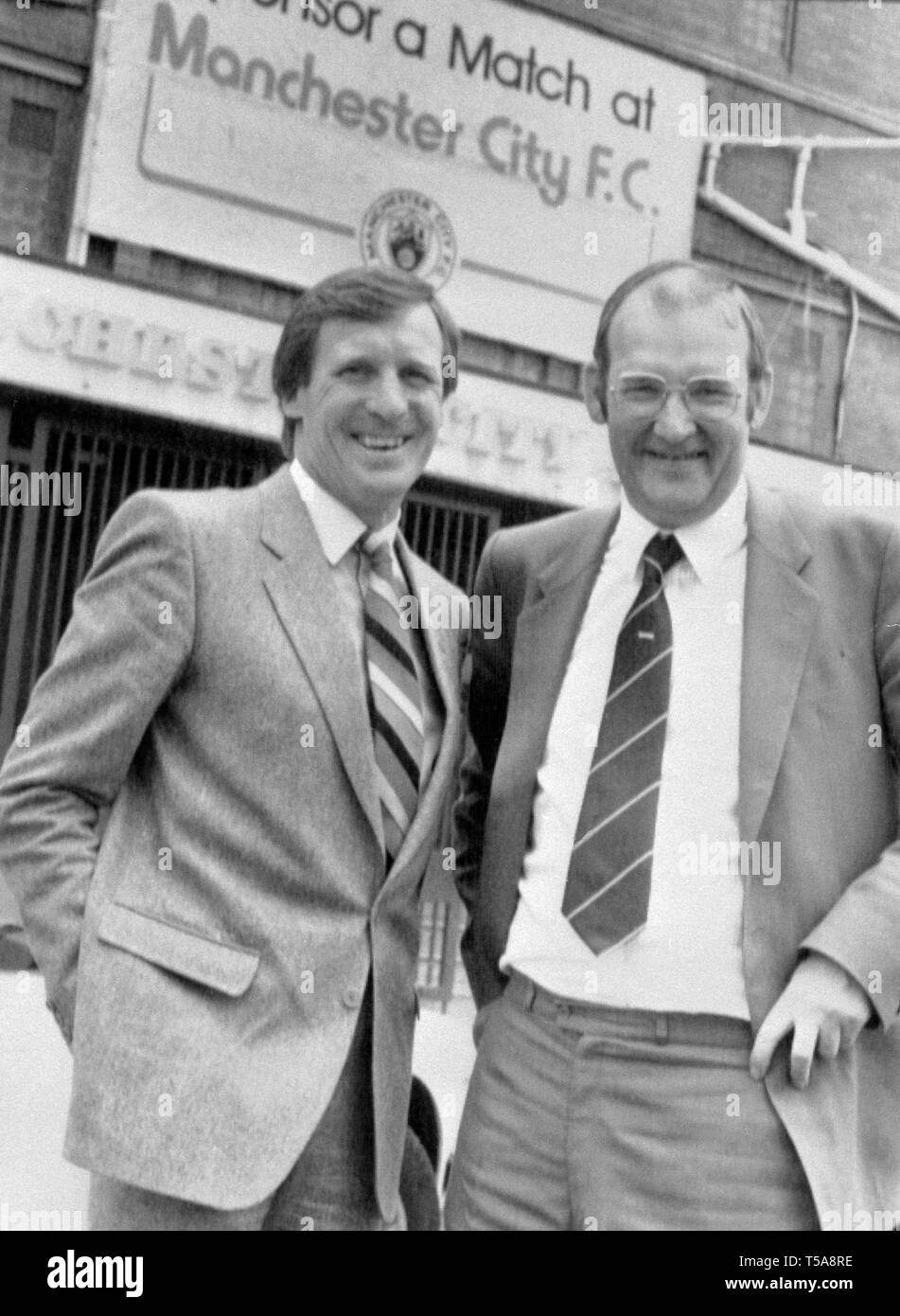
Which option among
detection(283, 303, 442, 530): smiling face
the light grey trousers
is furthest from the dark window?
the light grey trousers

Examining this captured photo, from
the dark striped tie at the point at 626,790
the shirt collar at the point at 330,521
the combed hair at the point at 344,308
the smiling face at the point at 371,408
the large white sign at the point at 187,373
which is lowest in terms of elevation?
the dark striped tie at the point at 626,790

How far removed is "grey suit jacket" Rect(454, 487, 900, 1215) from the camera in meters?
2.03

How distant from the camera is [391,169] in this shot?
8141 millimetres

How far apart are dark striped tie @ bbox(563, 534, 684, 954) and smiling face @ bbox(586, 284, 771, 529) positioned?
0.11 meters

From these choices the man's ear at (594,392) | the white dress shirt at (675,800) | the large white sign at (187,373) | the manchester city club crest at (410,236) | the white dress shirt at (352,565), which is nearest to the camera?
the white dress shirt at (675,800)

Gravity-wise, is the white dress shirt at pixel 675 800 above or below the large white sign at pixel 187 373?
below

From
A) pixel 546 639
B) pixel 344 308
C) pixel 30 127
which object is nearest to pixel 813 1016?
pixel 546 639

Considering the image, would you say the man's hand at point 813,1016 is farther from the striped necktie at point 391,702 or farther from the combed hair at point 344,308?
the combed hair at point 344,308

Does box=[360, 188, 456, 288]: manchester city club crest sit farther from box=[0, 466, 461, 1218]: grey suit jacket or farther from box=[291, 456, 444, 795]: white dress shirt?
box=[0, 466, 461, 1218]: grey suit jacket

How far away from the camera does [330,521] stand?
7.72 feet

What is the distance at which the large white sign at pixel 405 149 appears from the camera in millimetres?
7504

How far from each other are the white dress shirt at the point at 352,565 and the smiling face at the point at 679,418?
46cm

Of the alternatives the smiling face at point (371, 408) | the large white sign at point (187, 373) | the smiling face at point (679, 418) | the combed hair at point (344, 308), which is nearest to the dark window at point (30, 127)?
the large white sign at point (187, 373)
